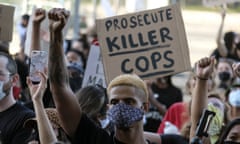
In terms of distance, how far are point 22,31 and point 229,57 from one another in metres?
3.71

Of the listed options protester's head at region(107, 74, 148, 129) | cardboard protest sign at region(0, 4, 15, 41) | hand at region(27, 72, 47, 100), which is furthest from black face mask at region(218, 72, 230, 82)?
hand at region(27, 72, 47, 100)

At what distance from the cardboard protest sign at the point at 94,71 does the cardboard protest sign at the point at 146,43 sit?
836 millimetres

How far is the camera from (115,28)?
7.39 metres

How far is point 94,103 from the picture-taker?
21.7ft

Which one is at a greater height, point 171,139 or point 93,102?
point 93,102

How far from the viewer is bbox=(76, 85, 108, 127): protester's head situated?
656 cm

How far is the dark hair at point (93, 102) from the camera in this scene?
6566 millimetres

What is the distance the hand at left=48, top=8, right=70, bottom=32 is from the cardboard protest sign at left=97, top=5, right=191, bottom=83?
177 cm

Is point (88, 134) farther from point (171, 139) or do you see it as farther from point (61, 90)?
point (171, 139)

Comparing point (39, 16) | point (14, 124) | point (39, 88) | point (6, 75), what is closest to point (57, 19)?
point (39, 88)

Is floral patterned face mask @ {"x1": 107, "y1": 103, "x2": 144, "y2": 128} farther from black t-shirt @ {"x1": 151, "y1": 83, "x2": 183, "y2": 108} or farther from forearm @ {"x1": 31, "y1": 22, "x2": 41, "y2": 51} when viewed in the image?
black t-shirt @ {"x1": 151, "y1": 83, "x2": 183, "y2": 108}

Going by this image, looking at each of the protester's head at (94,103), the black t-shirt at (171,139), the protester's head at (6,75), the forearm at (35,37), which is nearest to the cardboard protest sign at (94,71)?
the forearm at (35,37)

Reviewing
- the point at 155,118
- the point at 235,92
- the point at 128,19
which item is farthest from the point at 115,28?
the point at 155,118

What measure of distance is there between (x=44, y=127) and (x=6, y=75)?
1017 millimetres
